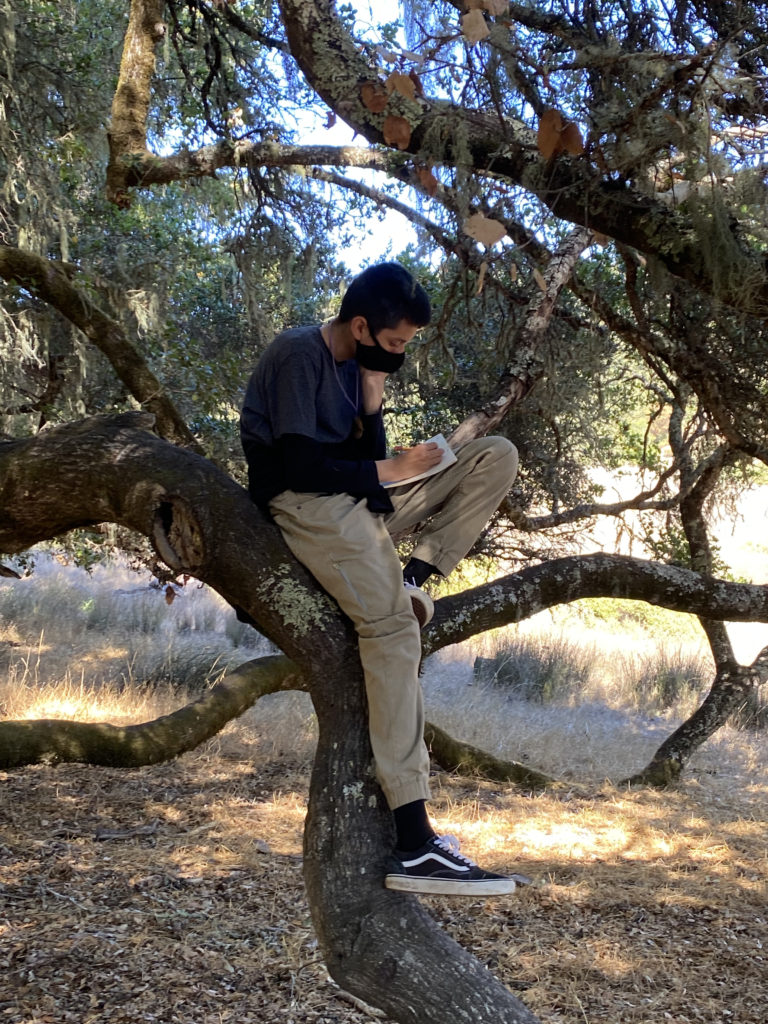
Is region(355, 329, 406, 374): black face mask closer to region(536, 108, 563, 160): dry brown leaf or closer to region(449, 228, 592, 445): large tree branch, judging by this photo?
region(536, 108, 563, 160): dry brown leaf

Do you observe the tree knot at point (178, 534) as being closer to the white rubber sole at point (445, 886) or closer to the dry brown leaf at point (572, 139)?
the white rubber sole at point (445, 886)

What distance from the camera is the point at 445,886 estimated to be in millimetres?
1886

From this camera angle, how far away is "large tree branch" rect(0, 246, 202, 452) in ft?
15.2

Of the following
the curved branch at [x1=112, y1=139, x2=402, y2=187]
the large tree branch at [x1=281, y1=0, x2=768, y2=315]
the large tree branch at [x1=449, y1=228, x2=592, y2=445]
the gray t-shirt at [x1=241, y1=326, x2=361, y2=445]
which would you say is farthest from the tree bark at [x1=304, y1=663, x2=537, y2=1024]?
the curved branch at [x1=112, y1=139, x2=402, y2=187]

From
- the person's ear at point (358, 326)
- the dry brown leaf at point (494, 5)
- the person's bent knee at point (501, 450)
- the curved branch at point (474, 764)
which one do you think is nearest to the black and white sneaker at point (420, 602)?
the person's bent knee at point (501, 450)

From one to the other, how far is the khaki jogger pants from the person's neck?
1.33 feet

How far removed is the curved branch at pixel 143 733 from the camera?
4.57 meters

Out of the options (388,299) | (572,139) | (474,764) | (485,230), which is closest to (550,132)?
(572,139)

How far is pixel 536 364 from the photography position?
174 inches

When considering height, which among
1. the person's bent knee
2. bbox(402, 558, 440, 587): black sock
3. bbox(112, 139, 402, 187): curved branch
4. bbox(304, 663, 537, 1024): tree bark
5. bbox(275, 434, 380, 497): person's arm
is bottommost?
bbox(304, 663, 537, 1024): tree bark

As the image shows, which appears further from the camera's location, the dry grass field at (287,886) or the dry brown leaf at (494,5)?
the dry grass field at (287,886)

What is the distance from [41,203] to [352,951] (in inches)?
216

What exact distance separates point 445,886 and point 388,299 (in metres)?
1.41

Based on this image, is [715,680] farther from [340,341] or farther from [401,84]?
[401,84]
